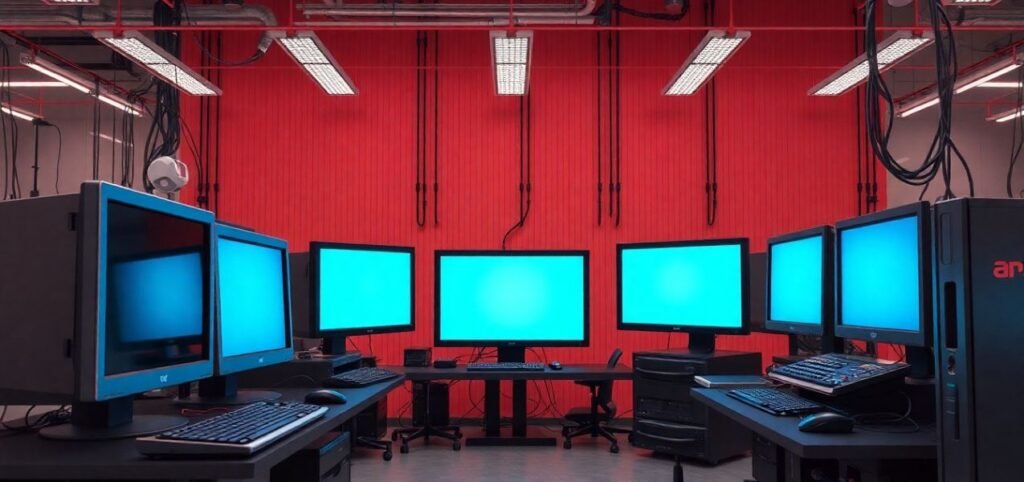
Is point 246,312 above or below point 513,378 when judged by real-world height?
above

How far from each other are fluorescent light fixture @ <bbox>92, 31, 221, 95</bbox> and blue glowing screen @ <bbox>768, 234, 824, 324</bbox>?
3612 mm

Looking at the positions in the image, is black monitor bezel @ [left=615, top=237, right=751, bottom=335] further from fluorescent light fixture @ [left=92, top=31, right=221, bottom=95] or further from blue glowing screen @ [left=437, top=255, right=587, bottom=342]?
fluorescent light fixture @ [left=92, top=31, right=221, bottom=95]

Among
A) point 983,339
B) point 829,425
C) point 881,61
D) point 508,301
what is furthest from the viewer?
point 881,61

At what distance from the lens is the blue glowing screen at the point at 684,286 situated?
12.6 ft

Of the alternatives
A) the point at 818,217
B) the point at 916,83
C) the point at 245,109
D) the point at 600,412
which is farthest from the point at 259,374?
the point at 916,83

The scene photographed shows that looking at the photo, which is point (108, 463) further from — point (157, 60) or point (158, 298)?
point (157, 60)

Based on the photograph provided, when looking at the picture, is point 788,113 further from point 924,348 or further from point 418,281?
point 924,348

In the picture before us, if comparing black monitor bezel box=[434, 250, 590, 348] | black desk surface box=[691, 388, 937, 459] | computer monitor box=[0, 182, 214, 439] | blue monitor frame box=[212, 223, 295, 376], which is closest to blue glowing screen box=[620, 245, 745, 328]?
black monitor bezel box=[434, 250, 590, 348]

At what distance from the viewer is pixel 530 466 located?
4.17 metres

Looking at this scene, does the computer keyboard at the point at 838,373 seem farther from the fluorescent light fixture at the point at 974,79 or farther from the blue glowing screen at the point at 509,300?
the fluorescent light fixture at the point at 974,79

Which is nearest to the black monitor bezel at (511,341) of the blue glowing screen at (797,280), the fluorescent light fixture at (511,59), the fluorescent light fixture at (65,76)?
the fluorescent light fixture at (511,59)

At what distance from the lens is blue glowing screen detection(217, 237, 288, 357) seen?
2033mm

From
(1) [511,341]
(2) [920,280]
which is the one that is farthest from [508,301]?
(2) [920,280]

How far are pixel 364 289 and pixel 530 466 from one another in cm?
133
